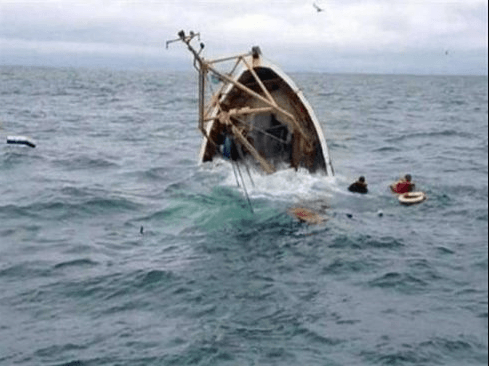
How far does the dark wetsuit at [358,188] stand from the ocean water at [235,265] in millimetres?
285

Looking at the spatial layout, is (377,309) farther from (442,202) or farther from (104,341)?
(442,202)

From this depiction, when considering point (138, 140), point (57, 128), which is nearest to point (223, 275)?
point (138, 140)

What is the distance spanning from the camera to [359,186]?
85.7 feet

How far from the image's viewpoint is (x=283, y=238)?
20.8 m

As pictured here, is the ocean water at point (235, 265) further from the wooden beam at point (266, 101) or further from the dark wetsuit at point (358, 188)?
the wooden beam at point (266, 101)

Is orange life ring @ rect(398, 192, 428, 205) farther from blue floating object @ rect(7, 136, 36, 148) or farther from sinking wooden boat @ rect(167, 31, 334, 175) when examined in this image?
blue floating object @ rect(7, 136, 36, 148)

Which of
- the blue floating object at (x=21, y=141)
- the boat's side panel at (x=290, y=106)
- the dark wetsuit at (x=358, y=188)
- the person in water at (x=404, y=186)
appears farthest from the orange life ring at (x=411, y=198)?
the blue floating object at (x=21, y=141)

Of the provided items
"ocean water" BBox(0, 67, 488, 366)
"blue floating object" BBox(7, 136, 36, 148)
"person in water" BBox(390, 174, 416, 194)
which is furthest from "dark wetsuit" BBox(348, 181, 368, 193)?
"blue floating object" BBox(7, 136, 36, 148)

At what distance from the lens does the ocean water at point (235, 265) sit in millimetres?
13172

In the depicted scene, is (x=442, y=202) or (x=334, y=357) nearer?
(x=334, y=357)

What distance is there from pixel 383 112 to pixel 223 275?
58603mm

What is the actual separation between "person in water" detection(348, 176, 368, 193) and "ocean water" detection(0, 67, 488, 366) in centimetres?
31

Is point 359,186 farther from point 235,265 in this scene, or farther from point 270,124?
point 235,265

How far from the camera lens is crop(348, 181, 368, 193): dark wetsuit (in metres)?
26.0
